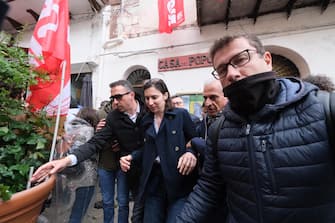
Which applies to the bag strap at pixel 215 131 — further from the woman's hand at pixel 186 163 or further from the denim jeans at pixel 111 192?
the denim jeans at pixel 111 192

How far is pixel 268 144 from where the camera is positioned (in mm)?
846

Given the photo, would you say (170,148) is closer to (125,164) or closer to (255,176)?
(125,164)

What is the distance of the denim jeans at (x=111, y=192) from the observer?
2314 mm

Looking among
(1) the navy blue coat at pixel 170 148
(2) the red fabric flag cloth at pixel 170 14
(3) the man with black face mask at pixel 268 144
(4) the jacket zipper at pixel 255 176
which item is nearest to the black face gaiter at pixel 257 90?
(3) the man with black face mask at pixel 268 144

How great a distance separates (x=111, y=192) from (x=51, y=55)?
174 cm

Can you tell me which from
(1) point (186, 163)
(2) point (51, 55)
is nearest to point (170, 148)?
(1) point (186, 163)

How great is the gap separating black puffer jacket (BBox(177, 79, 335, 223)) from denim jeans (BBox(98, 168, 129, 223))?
164cm

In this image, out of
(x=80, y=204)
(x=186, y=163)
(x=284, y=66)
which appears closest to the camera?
(x=186, y=163)

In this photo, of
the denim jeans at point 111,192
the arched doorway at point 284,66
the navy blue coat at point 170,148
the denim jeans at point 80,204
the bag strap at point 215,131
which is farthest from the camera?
the arched doorway at point 284,66

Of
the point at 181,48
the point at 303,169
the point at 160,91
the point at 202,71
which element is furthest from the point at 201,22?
the point at 303,169

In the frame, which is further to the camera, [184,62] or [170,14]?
[184,62]

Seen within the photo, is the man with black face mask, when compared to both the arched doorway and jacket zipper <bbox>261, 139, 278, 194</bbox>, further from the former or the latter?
Result: the arched doorway

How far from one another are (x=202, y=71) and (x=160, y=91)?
3775 millimetres

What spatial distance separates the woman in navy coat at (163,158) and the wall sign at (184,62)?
3.78 meters
